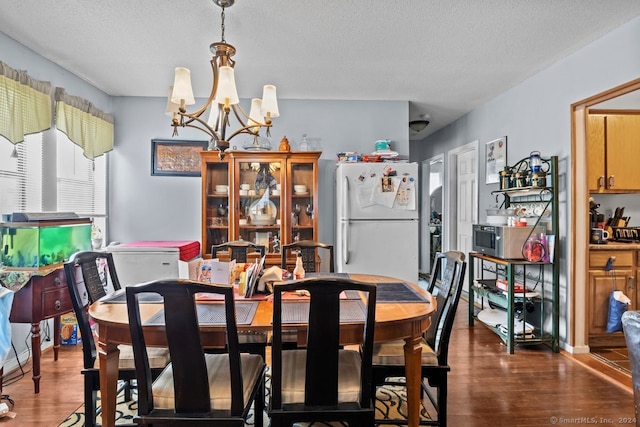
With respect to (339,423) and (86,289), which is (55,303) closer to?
(86,289)

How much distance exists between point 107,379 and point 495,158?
401 cm

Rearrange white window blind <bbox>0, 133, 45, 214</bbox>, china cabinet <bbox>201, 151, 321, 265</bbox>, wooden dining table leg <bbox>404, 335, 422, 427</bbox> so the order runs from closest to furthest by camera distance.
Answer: wooden dining table leg <bbox>404, 335, 422, 427</bbox>
white window blind <bbox>0, 133, 45, 214</bbox>
china cabinet <bbox>201, 151, 321, 265</bbox>

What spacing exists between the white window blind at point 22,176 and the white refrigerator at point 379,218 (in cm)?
264

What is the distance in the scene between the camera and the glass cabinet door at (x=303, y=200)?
3895 millimetres

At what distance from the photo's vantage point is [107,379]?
62.2 inches

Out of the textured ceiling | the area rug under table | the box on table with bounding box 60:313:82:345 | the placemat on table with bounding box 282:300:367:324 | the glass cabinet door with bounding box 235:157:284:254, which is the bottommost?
the area rug under table

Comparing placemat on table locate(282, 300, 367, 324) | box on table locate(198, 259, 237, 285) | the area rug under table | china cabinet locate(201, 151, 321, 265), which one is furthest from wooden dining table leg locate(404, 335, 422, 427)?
china cabinet locate(201, 151, 321, 265)

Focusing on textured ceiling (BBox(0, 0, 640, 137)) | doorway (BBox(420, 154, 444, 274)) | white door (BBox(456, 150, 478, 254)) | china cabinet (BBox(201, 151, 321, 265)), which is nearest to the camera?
textured ceiling (BBox(0, 0, 640, 137))

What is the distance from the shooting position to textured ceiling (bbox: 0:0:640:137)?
231cm

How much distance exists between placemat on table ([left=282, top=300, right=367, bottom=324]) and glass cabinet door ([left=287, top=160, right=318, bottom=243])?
2067mm

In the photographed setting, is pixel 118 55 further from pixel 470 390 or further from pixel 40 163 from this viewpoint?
pixel 470 390

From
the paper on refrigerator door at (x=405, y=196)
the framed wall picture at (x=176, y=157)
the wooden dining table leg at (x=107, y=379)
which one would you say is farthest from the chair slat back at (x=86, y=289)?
the paper on refrigerator door at (x=405, y=196)

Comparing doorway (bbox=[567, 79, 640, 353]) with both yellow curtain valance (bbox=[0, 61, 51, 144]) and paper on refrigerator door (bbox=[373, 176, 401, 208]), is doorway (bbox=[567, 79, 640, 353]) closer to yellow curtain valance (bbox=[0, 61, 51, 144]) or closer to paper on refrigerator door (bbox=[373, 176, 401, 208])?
paper on refrigerator door (bbox=[373, 176, 401, 208])

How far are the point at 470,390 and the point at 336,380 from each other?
1.48 meters
